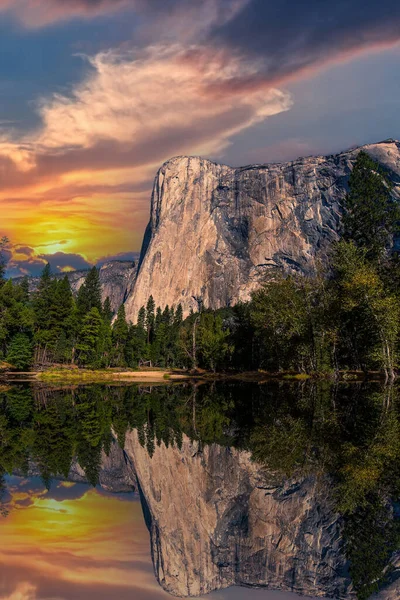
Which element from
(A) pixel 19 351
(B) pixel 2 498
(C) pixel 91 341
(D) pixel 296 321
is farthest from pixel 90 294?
(B) pixel 2 498

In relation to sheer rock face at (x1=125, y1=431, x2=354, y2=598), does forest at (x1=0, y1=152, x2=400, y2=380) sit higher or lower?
higher

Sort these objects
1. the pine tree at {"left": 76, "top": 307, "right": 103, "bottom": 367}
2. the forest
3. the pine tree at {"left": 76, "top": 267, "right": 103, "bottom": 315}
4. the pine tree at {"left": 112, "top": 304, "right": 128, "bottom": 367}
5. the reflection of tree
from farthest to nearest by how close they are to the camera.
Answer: the pine tree at {"left": 76, "top": 267, "right": 103, "bottom": 315} → the pine tree at {"left": 112, "top": 304, "right": 128, "bottom": 367} → the pine tree at {"left": 76, "top": 307, "right": 103, "bottom": 367} → the forest → the reflection of tree

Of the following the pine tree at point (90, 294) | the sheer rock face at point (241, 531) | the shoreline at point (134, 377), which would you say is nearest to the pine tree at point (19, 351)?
the shoreline at point (134, 377)

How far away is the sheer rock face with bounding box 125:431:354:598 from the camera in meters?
8.38

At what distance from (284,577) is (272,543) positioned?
1.25 m

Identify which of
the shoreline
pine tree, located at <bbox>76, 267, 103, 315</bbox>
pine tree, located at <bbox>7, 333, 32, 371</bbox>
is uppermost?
pine tree, located at <bbox>76, 267, 103, 315</bbox>

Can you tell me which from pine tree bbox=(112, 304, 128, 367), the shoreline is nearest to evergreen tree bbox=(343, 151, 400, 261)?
Answer: the shoreline

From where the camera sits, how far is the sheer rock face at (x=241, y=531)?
8.38 metres

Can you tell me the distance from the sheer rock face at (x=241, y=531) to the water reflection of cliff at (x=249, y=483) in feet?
0.08

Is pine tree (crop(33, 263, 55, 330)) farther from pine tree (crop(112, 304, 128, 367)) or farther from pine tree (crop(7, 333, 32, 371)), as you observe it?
pine tree (crop(112, 304, 128, 367))

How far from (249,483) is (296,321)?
161 feet

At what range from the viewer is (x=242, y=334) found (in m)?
85.8

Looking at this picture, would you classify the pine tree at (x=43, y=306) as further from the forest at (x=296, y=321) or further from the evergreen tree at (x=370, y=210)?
the evergreen tree at (x=370, y=210)

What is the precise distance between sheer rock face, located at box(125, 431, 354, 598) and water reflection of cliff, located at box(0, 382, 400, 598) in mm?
24
